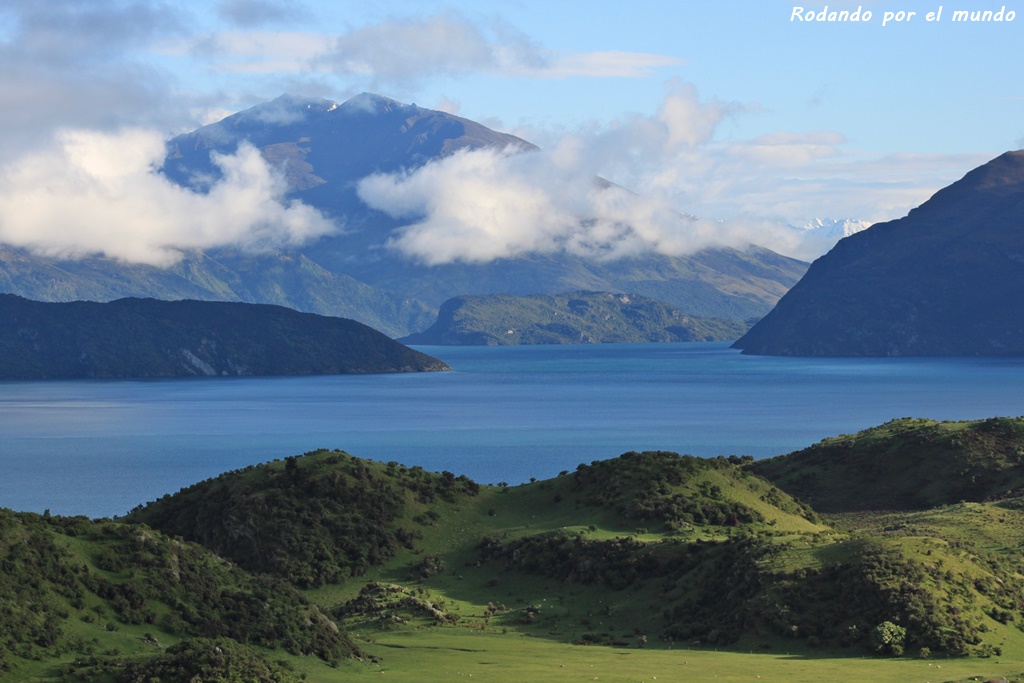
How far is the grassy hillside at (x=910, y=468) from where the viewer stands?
4606 inches

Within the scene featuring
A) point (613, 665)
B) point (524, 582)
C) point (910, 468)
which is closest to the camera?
point (613, 665)

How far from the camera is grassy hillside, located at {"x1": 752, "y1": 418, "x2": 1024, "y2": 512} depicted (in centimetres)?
11700

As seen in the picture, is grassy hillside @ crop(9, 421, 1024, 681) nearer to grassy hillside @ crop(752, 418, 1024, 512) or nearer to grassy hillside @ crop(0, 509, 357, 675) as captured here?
grassy hillside @ crop(0, 509, 357, 675)

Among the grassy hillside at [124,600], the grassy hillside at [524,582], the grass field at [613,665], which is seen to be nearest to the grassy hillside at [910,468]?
the grassy hillside at [524,582]

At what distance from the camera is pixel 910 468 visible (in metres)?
124

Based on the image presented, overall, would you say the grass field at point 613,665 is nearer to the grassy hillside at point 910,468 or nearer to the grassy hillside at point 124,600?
the grassy hillside at point 124,600

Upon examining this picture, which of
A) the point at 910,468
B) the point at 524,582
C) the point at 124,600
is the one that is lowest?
the point at 524,582

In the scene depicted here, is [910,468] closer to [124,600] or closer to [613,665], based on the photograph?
[613,665]

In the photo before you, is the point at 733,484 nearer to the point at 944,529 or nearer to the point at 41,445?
the point at 944,529

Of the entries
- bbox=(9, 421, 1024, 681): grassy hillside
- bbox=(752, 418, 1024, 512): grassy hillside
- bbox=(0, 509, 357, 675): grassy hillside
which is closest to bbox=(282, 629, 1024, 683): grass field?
bbox=(9, 421, 1024, 681): grassy hillside

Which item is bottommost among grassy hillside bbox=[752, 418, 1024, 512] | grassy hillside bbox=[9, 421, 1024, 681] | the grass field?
the grass field

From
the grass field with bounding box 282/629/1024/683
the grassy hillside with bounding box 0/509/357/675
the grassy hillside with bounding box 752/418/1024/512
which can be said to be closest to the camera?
the grassy hillside with bounding box 0/509/357/675

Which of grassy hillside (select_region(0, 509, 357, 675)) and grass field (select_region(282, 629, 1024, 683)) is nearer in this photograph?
grassy hillside (select_region(0, 509, 357, 675))

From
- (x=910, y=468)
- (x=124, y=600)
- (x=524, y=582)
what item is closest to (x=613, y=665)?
(x=124, y=600)
